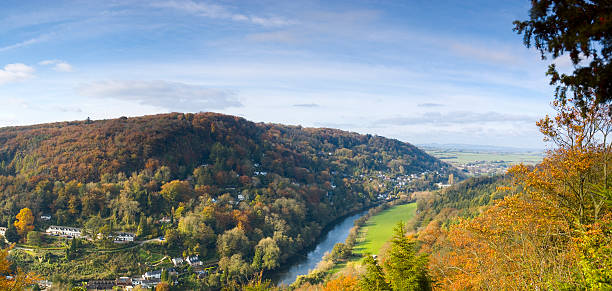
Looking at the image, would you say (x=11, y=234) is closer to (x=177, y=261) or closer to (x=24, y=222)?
(x=24, y=222)

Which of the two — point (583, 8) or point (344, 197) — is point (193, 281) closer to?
point (583, 8)

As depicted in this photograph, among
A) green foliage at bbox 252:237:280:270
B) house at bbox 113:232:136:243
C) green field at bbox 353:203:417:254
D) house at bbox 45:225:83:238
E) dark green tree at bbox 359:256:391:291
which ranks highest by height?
dark green tree at bbox 359:256:391:291

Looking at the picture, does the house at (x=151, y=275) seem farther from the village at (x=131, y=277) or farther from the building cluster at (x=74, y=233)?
the building cluster at (x=74, y=233)

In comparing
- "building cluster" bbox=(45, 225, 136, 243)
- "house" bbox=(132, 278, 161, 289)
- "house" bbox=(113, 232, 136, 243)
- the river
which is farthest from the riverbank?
"building cluster" bbox=(45, 225, 136, 243)

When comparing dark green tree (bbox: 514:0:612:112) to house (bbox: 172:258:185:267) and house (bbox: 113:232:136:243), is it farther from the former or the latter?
house (bbox: 113:232:136:243)

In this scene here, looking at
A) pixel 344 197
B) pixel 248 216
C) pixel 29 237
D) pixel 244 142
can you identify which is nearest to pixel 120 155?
pixel 29 237
